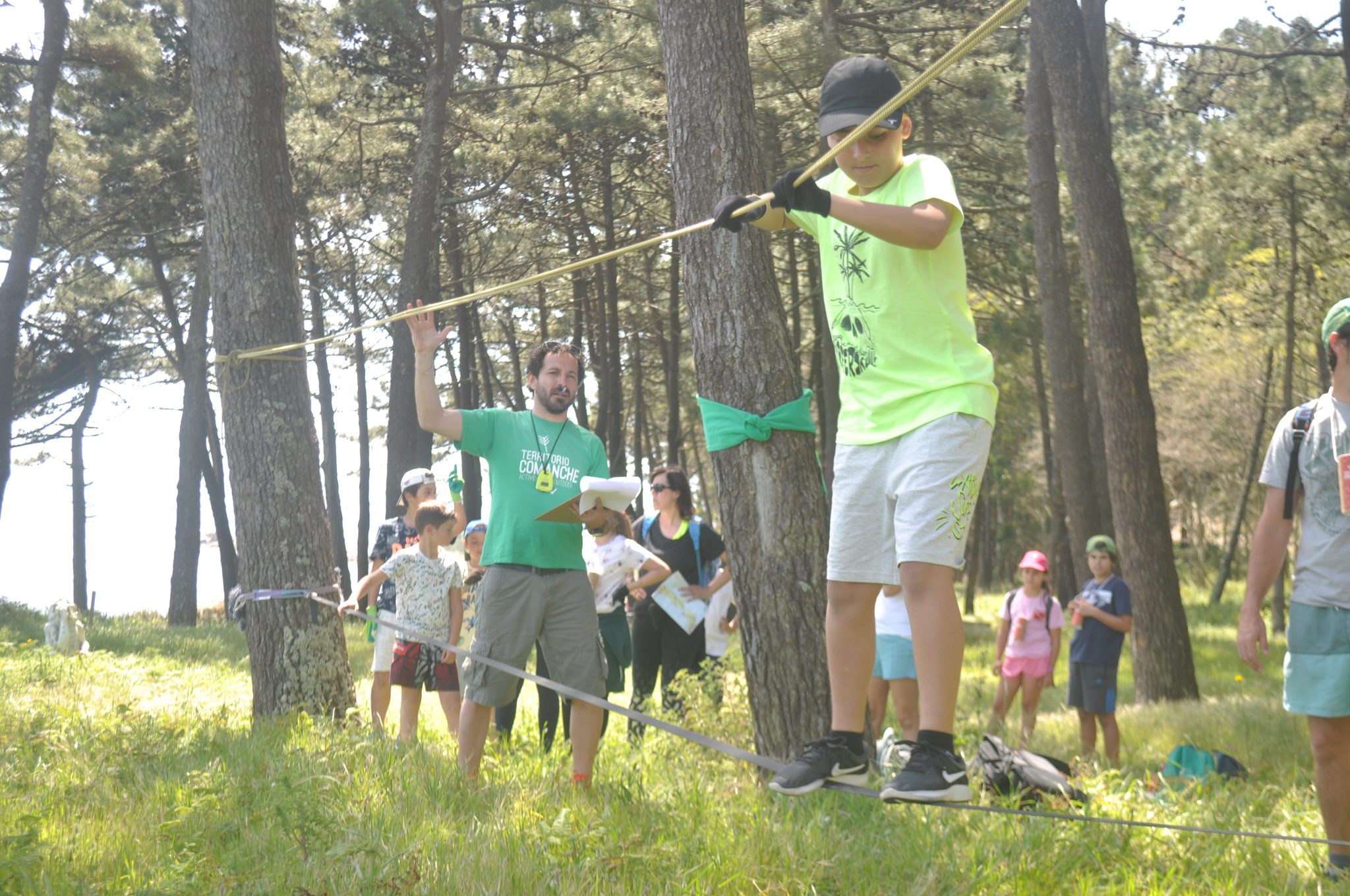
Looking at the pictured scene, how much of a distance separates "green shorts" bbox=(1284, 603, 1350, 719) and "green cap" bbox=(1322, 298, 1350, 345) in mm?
941

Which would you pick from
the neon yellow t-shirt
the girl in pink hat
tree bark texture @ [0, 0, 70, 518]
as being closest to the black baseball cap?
the neon yellow t-shirt

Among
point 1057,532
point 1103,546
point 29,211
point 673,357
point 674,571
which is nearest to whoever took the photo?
point 674,571

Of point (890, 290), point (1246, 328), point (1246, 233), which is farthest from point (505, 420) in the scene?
point (1246, 328)

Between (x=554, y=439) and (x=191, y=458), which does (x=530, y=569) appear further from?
(x=191, y=458)

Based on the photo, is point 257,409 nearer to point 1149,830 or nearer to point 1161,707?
point 1149,830

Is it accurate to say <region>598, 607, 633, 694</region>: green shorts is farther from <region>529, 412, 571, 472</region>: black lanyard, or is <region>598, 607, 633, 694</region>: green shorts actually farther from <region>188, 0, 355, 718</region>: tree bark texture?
<region>529, 412, 571, 472</region>: black lanyard

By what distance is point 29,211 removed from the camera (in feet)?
54.5

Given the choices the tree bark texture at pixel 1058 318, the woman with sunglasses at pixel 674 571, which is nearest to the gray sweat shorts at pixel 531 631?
the woman with sunglasses at pixel 674 571

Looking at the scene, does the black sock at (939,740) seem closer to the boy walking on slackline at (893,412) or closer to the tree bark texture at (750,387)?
the boy walking on slackline at (893,412)

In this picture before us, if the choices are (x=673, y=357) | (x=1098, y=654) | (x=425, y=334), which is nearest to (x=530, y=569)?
(x=425, y=334)

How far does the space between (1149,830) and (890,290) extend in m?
2.23

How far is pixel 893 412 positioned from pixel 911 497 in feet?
0.86

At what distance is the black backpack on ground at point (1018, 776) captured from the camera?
4648 millimetres

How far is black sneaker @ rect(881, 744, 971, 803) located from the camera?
3.17m
